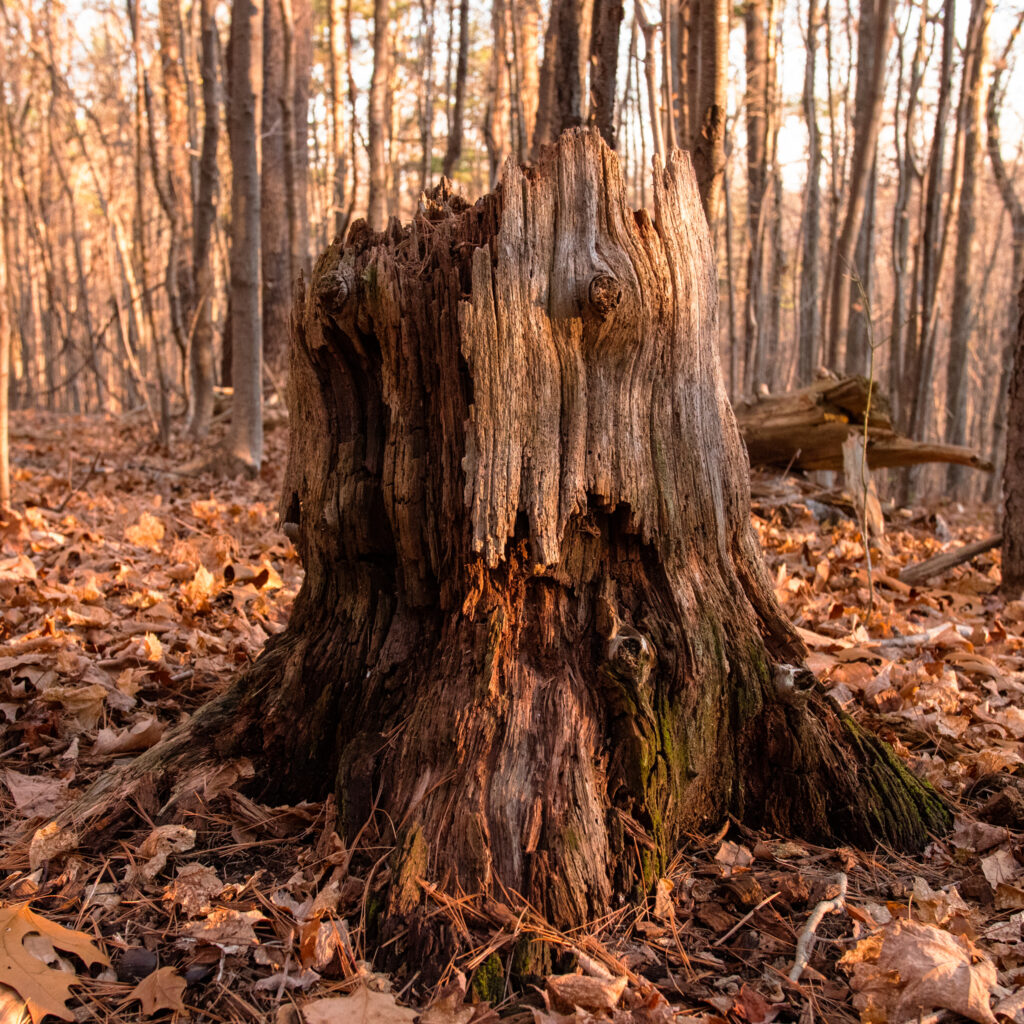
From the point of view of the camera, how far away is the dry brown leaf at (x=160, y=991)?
166cm

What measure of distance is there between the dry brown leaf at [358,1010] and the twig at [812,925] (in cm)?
85

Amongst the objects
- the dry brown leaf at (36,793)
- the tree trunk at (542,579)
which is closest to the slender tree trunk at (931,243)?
the tree trunk at (542,579)

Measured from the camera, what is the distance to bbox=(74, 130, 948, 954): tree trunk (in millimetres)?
2035

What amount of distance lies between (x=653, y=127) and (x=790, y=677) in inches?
164

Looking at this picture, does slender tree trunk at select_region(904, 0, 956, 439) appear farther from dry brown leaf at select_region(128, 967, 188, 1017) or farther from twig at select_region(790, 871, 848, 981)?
dry brown leaf at select_region(128, 967, 188, 1017)

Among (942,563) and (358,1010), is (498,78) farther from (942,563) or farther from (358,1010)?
(358,1010)

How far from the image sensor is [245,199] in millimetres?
7305

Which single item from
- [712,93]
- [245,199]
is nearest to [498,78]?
[245,199]

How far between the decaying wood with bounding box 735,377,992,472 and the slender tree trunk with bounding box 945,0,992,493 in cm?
589

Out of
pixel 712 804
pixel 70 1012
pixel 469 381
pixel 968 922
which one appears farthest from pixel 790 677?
pixel 70 1012

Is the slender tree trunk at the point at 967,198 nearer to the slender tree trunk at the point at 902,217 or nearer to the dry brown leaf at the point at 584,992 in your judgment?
the slender tree trunk at the point at 902,217

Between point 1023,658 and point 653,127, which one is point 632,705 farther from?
point 653,127

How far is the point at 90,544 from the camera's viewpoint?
16.0 feet

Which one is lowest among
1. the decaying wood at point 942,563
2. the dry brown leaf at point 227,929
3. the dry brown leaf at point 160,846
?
the dry brown leaf at point 227,929
